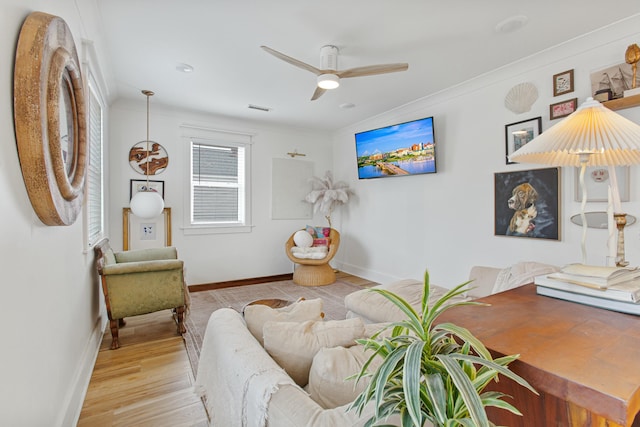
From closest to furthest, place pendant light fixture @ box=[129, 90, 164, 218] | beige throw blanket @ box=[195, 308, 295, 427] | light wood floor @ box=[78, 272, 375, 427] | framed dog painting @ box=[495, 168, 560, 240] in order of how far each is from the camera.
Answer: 1. beige throw blanket @ box=[195, 308, 295, 427]
2. light wood floor @ box=[78, 272, 375, 427]
3. framed dog painting @ box=[495, 168, 560, 240]
4. pendant light fixture @ box=[129, 90, 164, 218]

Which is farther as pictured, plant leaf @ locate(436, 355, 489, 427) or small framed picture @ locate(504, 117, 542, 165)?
small framed picture @ locate(504, 117, 542, 165)

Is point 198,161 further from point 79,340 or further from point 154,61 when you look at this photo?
point 79,340

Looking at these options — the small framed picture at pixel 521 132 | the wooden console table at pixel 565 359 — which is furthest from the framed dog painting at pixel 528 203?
the wooden console table at pixel 565 359

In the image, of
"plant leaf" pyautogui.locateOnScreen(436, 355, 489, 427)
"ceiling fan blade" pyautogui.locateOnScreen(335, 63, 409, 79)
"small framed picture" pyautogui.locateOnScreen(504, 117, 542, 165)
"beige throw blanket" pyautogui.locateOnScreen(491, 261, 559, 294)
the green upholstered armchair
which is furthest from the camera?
"small framed picture" pyautogui.locateOnScreen(504, 117, 542, 165)

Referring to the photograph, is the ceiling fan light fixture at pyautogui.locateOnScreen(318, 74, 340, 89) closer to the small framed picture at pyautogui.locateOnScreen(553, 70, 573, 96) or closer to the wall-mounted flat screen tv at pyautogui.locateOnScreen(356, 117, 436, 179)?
the wall-mounted flat screen tv at pyautogui.locateOnScreen(356, 117, 436, 179)

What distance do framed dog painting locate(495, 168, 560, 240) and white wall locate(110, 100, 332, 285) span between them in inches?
126

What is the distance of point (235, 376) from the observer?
1024mm

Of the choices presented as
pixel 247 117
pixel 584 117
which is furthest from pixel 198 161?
pixel 584 117

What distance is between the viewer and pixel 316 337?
1.17 m

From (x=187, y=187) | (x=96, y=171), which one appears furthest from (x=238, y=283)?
(x=96, y=171)

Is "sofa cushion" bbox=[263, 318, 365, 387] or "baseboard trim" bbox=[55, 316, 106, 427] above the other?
"sofa cushion" bbox=[263, 318, 365, 387]

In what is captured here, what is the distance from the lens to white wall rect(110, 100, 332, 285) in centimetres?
392

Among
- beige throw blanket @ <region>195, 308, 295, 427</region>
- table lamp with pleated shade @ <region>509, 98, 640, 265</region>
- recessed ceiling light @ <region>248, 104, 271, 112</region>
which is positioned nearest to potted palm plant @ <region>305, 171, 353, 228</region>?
recessed ceiling light @ <region>248, 104, 271, 112</region>

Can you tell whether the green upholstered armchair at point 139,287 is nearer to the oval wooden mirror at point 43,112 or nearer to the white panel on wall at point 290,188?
the oval wooden mirror at point 43,112
